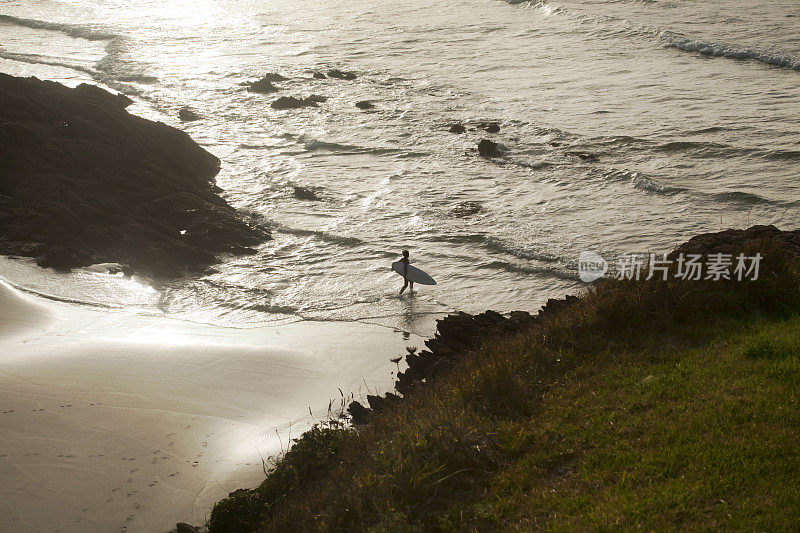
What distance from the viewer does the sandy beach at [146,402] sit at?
8.19 meters

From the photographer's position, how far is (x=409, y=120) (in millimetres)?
30031

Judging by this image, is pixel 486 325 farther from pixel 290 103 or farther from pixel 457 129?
pixel 290 103

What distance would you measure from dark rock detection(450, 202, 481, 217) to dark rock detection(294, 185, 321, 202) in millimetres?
4080

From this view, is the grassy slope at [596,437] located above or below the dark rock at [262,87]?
below

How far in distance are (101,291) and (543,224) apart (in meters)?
10.5

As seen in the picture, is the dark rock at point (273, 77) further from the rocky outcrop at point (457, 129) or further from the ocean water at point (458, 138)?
the rocky outcrop at point (457, 129)

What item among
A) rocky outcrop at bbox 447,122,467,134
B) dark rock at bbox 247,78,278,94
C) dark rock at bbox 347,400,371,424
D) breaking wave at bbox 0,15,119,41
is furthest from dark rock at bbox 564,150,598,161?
breaking wave at bbox 0,15,119,41

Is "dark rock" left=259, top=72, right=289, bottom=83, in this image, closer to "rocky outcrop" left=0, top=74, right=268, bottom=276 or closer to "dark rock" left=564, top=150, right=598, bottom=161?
"rocky outcrop" left=0, top=74, right=268, bottom=276

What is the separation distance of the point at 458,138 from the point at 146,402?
1861cm

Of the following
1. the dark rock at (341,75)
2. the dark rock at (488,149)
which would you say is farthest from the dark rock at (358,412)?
the dark rock at (341,75)

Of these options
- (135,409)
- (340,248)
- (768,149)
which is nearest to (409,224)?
Answer: (340,248)

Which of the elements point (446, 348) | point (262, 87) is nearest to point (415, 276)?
point (446, 348)

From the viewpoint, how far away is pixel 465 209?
2056cm

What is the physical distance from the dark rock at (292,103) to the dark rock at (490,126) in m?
8.45
